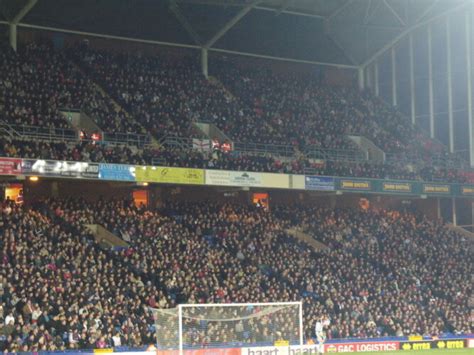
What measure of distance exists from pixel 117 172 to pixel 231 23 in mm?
14323

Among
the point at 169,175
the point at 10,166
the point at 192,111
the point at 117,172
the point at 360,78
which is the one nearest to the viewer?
the point at 10,166

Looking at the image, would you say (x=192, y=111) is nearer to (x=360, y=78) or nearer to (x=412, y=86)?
(x=360, y=78)

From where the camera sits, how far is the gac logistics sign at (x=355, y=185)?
57.1 metres

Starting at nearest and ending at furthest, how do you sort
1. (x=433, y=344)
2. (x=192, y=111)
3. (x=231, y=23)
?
(x=433, y=344)
(x=192, y=111)
(x=231, y=23)

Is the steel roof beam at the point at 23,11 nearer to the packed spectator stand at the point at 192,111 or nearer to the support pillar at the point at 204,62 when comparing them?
the packed spectator stand at the point at 192,111

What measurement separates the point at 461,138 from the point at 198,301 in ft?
92.6

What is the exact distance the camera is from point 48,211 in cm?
4719

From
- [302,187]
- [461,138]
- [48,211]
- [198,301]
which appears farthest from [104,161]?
[461,138]

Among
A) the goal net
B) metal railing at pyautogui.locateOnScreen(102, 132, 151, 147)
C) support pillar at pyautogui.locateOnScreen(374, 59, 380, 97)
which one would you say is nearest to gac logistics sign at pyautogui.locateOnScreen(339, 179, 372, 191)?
metal railing at pyautogui.locateOnScreen(102, 132, 151, 147)

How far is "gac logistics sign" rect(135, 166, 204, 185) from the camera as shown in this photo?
4909cm

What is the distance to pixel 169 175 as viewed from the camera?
5000 cm

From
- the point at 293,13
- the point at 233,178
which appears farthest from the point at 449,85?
the point at 233,178

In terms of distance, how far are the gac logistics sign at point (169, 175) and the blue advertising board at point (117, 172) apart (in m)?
0.33

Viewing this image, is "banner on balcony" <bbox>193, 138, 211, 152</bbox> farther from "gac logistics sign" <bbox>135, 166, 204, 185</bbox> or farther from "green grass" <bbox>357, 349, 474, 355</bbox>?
"green grass" <bbox>357, 349, 474, 355</bbox>
